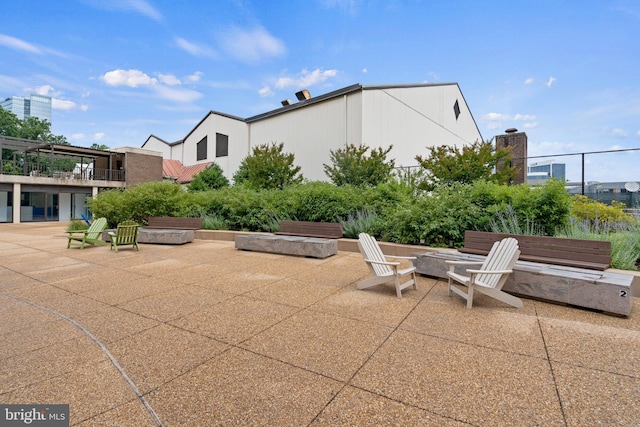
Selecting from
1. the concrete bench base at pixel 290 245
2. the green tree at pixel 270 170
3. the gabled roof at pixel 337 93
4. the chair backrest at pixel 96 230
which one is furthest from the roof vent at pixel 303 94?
the concrete bench base at pixel 290 245

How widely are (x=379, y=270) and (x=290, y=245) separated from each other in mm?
3902

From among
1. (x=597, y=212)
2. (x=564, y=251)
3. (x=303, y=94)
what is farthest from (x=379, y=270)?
(x=303, y=94)

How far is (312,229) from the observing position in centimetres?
1038

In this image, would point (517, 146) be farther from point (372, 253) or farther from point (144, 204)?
point (144, 204)

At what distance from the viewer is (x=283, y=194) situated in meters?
12.7

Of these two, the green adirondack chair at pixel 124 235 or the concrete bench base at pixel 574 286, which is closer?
the concrete bench base at pixel 574 286

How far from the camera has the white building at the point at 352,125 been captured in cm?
2028

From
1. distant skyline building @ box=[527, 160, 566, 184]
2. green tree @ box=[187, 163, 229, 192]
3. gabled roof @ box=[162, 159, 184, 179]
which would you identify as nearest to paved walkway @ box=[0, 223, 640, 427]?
distant skyline building @ box=[527, 160, 566, 184]

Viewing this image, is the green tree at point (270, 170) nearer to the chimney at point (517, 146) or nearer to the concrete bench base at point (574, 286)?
the chimney at point (517, 146)

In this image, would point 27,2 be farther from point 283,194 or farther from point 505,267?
point 505,267

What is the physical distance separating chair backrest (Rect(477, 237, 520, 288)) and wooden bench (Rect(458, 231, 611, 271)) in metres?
1.21

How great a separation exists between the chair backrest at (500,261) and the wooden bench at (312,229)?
5.12 m

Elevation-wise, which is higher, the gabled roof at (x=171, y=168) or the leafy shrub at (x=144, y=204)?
the gabled roof at (x=171, y=168)

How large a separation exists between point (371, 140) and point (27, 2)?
1722cm
